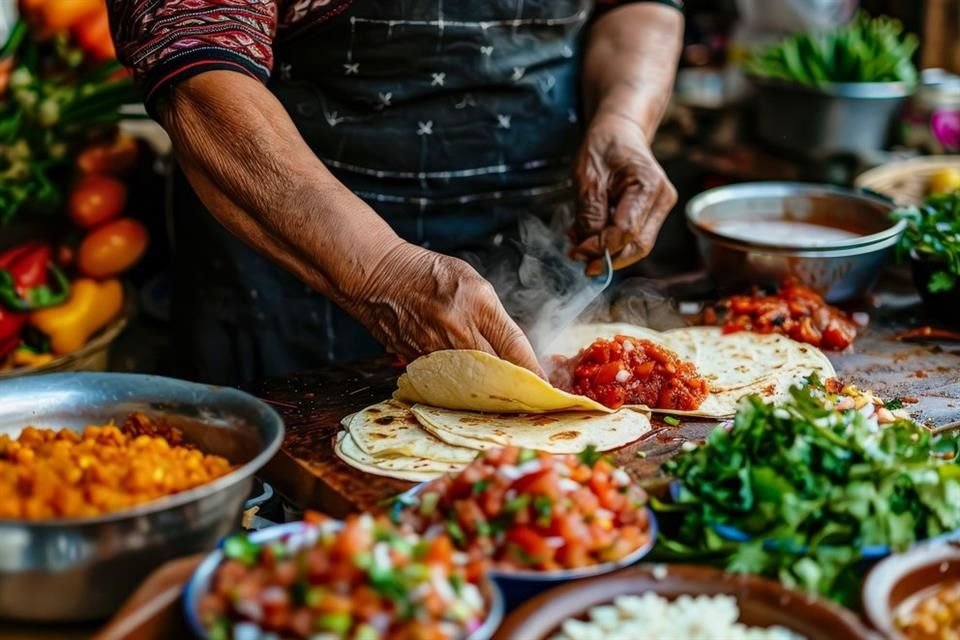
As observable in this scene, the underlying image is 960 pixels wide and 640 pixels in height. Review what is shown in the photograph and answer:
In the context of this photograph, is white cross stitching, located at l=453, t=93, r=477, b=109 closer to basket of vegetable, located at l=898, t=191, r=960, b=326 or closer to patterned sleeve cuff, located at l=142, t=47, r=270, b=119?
patterned sleeve cuff, located at l=142, t=47, r=270, b=119

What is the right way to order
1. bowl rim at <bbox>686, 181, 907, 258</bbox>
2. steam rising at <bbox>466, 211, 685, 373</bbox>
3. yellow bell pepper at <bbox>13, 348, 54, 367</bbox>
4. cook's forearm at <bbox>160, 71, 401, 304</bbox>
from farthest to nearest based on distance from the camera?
yellow bell pepper at <bbox>13, 348, 54, 367</bbox> < bowl rim at <bbox>686, 181, 907, 258</bbox> < steam rising at <bbox>466, 211, 685, 373</bbox> < cook's forearm at <bbox>160, 71, 401, 304</bbox>

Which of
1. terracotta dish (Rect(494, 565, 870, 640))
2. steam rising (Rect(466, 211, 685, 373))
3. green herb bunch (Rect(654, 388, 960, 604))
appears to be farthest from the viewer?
steam rising (Rect(466, 211, 685, 373))

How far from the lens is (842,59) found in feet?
17.2

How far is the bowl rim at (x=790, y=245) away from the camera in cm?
346

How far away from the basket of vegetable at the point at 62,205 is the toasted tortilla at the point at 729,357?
207 centimetres

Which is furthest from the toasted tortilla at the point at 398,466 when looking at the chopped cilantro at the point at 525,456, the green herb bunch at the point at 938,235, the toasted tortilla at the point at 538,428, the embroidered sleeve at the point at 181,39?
the green herb bunch at the point at 938,235

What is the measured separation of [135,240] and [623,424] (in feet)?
8.41

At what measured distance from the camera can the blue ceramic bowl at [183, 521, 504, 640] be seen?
5.41 ft

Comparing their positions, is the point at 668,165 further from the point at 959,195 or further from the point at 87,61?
the point at 87,61

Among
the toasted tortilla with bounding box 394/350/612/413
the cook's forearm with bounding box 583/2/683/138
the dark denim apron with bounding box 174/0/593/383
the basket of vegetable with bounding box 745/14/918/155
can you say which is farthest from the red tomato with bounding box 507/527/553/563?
the basket of vegetable with bounding box 745/14/918/155

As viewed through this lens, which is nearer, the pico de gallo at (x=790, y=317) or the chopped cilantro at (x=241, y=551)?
the chopped cilantro at (x=241, y=551)

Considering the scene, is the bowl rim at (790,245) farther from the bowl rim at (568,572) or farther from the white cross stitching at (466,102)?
the bowl rim at (568,572)

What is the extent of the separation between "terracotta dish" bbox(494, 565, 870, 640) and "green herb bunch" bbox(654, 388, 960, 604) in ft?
0.38

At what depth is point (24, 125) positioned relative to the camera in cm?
437
